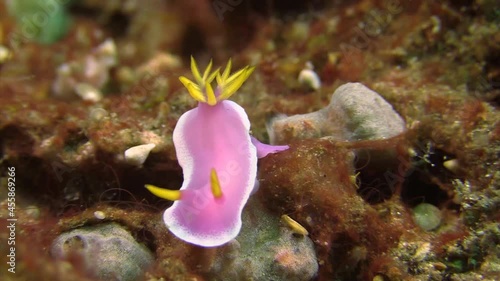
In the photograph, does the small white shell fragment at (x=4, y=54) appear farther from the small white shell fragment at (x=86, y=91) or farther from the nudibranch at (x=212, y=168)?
the nudibranch at (x=212, y=168)

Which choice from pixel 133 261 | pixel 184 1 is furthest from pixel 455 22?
pixel 133 261

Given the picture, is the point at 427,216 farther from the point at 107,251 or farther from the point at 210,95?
the point at 107,251

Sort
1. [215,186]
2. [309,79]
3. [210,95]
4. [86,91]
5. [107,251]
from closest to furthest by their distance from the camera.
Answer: [215,186] → [107,251] → [210,95] → [309,79] → [86,91]

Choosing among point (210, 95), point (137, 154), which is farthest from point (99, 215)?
point (210, 95)

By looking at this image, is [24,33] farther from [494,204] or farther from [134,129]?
[494,204]

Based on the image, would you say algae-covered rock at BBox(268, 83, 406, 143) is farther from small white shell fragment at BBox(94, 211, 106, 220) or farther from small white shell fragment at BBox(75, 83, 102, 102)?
small white shell fragment at BBox(75, 83, 102, 102)
